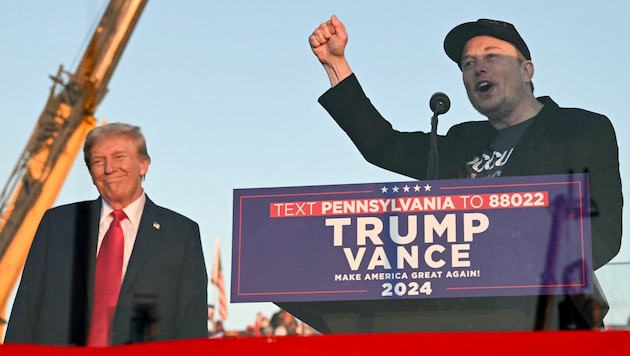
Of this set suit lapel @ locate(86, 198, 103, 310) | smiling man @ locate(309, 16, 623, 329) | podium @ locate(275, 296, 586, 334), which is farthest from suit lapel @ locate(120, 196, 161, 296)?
smiling man @ locate(309, 16, 623, 329)

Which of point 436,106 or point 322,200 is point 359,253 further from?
point 436,106

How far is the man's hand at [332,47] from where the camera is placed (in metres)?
4.70

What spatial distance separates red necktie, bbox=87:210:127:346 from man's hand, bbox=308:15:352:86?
939mm

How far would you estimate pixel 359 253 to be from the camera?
4.27 metres

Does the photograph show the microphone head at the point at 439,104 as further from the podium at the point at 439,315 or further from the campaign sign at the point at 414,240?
the podium at the point at 439,315

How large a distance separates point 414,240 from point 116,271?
3.64 ft

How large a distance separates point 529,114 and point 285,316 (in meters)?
1.12

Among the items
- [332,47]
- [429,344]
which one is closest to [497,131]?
[332,47]

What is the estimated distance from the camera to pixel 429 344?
3783 millimetres

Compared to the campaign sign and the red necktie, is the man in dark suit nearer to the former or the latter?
the red necktie

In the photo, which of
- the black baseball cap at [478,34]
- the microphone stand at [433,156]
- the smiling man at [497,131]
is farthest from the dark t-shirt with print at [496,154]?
the black baseball cap at [478,34]

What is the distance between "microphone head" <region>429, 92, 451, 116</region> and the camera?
4449mm

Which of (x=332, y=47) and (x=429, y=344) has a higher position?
(x=332, y=47)

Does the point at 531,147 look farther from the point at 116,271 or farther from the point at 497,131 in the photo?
the point at 116,271
